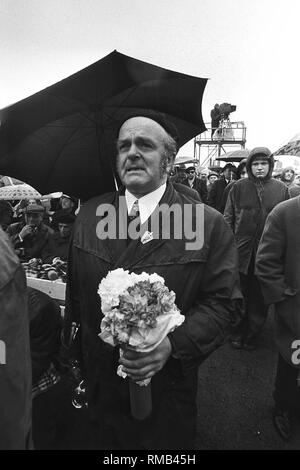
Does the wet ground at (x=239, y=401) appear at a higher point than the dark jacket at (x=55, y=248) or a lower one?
lower

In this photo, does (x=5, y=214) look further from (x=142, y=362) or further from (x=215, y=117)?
(x=215, y=117)

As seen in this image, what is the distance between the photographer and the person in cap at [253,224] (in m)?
4.12

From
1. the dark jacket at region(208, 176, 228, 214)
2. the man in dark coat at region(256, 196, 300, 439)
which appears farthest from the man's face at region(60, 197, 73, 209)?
the dark jacket at region(208, 176, 228, 214)

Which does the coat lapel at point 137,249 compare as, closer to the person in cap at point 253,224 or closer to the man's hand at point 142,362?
the man's hand at point 142,362

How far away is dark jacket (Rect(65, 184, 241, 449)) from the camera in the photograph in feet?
5.37

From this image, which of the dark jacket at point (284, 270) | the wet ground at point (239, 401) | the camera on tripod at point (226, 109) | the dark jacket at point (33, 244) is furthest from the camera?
the camera on tripod at point (226, 109)

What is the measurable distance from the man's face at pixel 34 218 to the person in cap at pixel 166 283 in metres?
3.41

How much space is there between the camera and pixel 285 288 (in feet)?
8.28

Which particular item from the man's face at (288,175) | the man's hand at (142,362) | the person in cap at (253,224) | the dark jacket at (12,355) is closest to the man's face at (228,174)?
the man's face at (288,175)

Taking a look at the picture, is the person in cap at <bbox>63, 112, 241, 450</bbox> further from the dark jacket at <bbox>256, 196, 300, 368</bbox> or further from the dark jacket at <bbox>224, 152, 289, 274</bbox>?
the dark jacket at <bbox>224, 152, 289, 274</bbox>

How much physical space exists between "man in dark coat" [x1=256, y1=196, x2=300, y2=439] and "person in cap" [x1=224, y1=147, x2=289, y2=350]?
4.42 feet

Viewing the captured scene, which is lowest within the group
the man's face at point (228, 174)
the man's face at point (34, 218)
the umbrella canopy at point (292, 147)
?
the man's face at point (34, 218)

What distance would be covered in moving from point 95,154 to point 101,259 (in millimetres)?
1085
